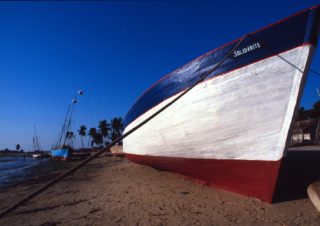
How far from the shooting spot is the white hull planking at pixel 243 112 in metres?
3.67

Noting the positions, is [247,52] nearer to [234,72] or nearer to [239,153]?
[234,72]

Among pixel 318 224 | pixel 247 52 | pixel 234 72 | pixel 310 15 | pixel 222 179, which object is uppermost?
pixel 310 15

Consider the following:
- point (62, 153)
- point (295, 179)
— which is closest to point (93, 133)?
point (62, 153)

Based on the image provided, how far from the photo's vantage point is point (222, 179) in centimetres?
452

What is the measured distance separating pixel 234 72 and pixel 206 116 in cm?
102

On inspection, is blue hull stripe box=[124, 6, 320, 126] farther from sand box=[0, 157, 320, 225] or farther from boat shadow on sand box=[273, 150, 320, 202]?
sand box=[0, 157, 320, 225]

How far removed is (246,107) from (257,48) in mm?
1113

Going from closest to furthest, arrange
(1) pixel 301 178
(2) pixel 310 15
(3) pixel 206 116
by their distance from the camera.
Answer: (2) pixel 310 15
(3) pixel 206 116
(1) pixel 301 178

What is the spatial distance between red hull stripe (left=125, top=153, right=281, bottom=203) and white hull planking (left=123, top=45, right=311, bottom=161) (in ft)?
0.40

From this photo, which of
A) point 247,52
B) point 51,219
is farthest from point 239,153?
point 51,219

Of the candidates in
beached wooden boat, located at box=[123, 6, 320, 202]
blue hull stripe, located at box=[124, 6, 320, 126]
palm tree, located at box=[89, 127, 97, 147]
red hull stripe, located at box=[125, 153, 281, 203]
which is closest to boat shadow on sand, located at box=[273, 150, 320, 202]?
red hull stripe, located at box=[125, 153, 281, 203]

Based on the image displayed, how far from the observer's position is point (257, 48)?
4.01 meters

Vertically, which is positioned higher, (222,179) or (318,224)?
(222,179)

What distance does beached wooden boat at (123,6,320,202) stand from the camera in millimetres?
3639
